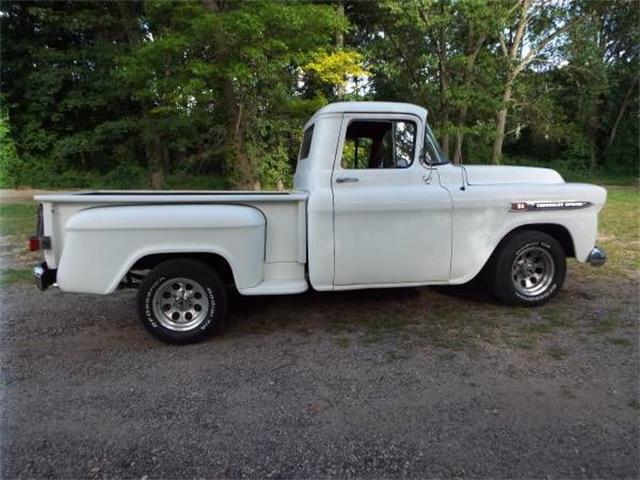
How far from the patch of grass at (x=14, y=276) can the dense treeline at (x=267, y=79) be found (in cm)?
673

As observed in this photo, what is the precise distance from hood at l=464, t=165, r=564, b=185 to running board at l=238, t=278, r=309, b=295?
6.49ft

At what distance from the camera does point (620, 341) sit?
4367 mm

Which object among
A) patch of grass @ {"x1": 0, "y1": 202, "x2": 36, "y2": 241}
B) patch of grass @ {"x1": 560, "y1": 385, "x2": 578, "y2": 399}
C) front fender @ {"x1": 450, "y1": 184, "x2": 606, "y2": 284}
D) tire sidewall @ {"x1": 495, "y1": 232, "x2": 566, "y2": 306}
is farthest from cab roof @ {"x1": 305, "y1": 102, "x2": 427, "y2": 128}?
patch of grass @ {"x1": 0, "y1": 202, "x2": 36, "y2": 241}

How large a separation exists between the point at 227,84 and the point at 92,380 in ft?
38.3

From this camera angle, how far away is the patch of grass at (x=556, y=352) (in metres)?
4.04

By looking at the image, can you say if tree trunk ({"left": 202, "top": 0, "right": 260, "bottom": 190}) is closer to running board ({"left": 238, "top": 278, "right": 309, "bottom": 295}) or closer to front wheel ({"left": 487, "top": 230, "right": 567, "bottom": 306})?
running board ({"left": 238, "top": 278, "right": 309, "bottom": 295})

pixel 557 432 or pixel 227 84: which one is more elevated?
pixel 227 84

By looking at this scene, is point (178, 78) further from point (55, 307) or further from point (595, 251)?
point (595, 251)

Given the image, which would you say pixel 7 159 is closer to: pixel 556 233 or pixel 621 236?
pixel 621 236

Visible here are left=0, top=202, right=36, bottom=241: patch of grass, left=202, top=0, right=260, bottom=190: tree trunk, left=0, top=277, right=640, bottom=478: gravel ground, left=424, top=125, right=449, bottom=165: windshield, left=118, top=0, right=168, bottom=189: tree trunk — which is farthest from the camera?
left=118, top=0, right=168, bottom=189: tree trunk

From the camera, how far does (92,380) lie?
3.72 m

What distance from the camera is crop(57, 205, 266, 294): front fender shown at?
4.06 m

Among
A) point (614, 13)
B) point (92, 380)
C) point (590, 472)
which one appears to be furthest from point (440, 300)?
point (614, 13)

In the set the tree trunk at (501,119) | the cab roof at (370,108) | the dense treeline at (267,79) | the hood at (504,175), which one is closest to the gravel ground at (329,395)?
the hood at (504,175)
